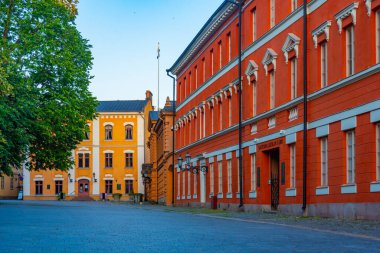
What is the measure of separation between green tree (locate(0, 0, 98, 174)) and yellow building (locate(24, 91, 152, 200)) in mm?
51558

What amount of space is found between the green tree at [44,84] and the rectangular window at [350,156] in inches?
875

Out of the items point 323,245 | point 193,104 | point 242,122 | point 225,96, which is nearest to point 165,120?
point 193,104

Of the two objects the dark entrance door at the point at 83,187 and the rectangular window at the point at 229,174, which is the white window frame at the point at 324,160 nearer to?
the rectangular window at the point at 229,174

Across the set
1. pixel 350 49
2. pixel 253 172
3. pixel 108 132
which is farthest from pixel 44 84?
pixel 108 132

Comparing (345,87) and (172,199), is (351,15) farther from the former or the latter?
(172,199)

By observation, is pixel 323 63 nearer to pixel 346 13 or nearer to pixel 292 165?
pixel 346 13

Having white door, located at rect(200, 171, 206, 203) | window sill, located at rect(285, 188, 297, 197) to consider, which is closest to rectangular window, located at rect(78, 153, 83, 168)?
white door, located at rect(200, 171, 206, 203)

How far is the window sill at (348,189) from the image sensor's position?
74.0 feet

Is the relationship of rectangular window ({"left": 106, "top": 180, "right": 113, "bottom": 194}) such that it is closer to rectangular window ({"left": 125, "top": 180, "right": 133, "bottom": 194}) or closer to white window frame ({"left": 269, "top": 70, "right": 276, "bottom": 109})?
rectangular window ({"left": 125, "top": 180, "right": 133, "bottom": 194})

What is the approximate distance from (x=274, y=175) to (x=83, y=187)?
6887cm

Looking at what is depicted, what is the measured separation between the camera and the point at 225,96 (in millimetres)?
40062

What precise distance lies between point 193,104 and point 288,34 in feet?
72.5

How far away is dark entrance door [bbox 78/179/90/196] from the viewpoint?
3861 inches

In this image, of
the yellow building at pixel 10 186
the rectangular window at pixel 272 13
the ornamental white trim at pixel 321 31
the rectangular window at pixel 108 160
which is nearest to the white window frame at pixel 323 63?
the ornamental white trim at pixel 321 31
